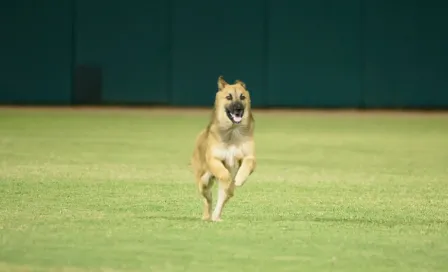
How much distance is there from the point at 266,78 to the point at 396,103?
2.45 meters

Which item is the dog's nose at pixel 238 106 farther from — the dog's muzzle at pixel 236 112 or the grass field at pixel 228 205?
the grass field at pixel 228 205

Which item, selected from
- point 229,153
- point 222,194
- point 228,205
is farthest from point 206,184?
point 228,205

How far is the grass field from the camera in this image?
6.82 m

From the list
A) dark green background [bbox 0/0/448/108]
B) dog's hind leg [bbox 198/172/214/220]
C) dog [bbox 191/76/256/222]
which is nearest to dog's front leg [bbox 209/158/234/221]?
dog [bbox 191/76/256/222]

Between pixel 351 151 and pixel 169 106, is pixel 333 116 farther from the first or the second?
pixel 351 151

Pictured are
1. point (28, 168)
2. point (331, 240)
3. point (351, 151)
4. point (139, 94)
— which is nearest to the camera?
point (331, 240)

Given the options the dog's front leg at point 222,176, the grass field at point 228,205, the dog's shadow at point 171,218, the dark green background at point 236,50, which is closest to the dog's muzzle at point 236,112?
the dog's front leg at point 222,176

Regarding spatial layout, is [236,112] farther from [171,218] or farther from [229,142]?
[171,218]

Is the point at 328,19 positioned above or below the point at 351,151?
above

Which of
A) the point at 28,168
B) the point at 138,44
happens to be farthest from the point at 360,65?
the point at 28,168

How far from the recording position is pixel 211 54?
21.6 meters

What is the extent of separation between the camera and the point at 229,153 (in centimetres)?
777

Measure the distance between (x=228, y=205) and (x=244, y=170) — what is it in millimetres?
1761

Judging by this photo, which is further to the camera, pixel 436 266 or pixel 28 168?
pixel 28 168
